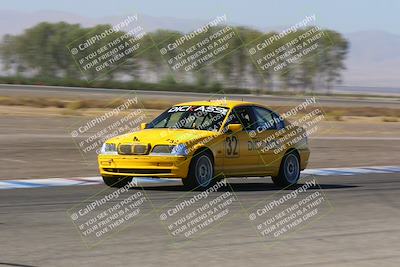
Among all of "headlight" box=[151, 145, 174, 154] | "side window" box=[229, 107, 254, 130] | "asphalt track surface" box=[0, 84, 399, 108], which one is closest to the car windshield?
"side window" box=[229, 107, 254, 130]

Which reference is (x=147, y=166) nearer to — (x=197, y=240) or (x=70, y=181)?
(x=70, y=181)

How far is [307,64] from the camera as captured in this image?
125812 mm

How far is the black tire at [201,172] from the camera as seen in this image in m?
13.2

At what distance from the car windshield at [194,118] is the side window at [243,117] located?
177 mm

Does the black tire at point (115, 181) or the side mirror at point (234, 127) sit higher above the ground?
the black tire at point (115, 181)

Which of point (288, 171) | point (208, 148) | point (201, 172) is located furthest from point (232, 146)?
point (288, 171)

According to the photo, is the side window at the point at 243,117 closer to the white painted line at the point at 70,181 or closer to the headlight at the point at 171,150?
the headlight at the point at 171,150

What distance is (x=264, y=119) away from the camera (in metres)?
14.8

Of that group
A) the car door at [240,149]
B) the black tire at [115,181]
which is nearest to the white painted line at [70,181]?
the black tire at [115,181]

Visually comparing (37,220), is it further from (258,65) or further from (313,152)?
(258,65)

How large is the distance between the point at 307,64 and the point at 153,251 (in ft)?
392

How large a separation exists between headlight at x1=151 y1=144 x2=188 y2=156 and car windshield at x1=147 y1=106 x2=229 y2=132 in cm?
87

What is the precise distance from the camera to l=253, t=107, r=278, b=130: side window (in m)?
14.7

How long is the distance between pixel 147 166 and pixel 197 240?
4.54 meters
